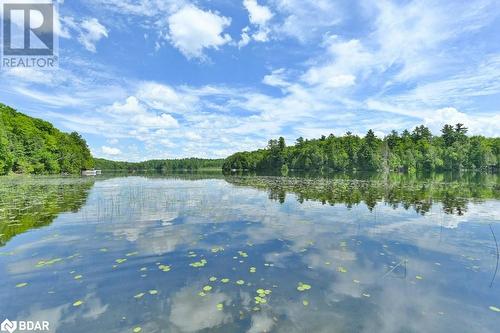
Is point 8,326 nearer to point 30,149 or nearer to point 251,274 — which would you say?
point 251,274

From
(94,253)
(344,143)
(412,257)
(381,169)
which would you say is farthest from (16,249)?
(344,143)

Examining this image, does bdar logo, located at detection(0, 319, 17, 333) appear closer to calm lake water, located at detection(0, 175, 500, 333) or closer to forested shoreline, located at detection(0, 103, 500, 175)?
calm lake water, located at detection(0, 175, 500, 333)

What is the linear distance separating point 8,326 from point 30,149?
95.7 meters

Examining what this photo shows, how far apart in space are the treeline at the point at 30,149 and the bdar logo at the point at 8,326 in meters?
70.8

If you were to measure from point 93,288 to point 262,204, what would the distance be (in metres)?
18.3

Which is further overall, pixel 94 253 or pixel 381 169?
pixel 381 169

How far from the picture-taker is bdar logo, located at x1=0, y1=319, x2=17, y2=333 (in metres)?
6.55

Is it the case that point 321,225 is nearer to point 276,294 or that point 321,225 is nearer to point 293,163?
point 276,294

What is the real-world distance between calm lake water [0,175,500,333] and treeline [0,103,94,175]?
63126mm

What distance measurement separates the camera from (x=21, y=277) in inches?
367

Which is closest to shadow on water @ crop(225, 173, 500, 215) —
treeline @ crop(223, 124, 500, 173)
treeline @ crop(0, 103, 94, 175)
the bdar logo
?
the bdar logo

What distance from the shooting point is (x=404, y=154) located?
143 metres

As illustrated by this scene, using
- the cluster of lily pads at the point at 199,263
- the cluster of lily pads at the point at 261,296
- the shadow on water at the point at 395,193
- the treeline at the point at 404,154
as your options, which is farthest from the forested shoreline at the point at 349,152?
the cluster of lily pads at the point at 261,296

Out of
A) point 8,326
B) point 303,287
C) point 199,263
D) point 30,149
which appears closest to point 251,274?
point 303,287
